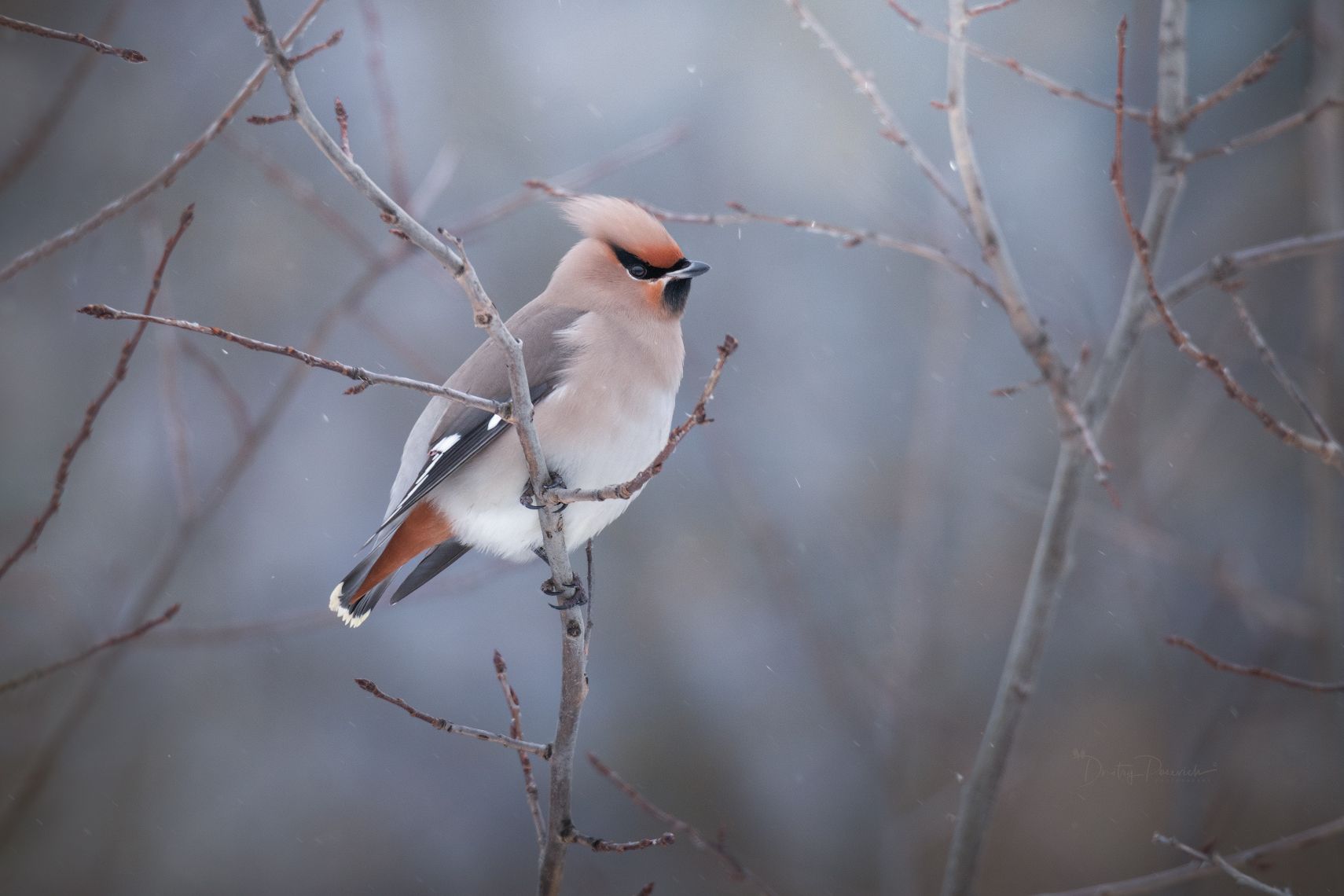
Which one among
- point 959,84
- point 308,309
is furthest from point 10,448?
point 959,84

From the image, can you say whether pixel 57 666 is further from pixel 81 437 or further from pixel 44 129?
pixel 44 129

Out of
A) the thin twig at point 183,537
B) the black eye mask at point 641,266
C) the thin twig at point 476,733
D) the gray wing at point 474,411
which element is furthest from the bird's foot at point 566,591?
the black eye mask at point 641,266

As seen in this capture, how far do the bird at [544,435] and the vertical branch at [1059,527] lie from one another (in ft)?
4.02

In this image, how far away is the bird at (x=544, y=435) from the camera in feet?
11.0

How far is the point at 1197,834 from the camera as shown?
3953mm

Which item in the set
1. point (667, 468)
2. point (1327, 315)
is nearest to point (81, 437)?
point (1327, 315)

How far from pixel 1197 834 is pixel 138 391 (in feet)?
19.5

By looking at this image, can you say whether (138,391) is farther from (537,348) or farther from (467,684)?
(537,348)

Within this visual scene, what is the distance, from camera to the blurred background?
19.2 feet

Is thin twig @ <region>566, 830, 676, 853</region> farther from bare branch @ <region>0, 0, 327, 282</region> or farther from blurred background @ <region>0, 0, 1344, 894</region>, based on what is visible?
blurred background @ <region>0, 0, 1344, 894</region>

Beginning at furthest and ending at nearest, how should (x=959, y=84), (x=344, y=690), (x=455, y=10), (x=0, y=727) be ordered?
(x=455, y=10)
(x=344, y=690)
(x=0, y=727)
(x=959, y=84)

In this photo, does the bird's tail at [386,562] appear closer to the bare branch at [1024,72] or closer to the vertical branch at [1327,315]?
the bare branch at [1024,72]

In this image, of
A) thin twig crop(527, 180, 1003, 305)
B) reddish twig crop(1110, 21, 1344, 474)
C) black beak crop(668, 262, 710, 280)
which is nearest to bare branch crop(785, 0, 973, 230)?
thin twig crop(527, 180, 1003, 305)

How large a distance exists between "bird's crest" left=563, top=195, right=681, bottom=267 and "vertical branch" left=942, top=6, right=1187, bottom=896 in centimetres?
138
